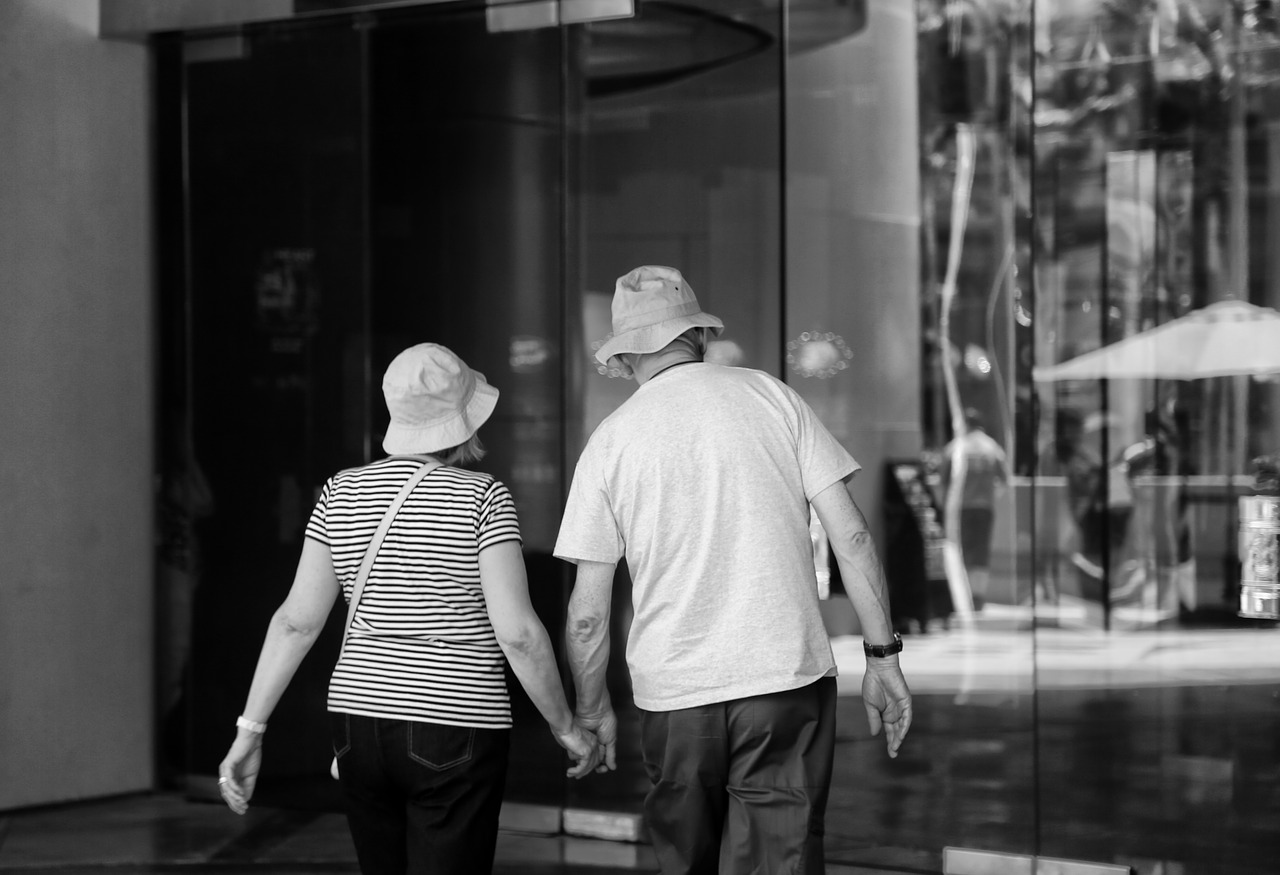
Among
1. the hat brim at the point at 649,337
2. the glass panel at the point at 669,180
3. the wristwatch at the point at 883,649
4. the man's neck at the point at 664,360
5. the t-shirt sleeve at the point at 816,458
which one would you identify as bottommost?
the wristwatch at the point at 883,649

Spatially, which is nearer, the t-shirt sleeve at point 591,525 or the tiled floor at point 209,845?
the t-shirt sleeve at point 591,525

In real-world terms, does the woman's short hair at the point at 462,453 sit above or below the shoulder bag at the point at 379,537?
above

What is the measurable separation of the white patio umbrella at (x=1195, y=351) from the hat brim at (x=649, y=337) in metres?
3.02

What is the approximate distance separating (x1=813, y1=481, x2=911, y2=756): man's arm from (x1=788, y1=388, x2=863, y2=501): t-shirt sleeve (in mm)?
21

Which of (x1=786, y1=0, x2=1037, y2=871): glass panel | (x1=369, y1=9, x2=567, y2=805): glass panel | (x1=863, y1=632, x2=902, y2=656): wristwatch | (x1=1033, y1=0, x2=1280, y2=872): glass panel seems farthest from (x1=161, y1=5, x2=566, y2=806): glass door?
(x1=863, y1=632, x2=902, y2=656): wristwatch

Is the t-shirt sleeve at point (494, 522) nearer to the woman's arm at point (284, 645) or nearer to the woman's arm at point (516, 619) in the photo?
the woman's arm at point (516, 619)

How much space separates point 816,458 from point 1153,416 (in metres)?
3.15

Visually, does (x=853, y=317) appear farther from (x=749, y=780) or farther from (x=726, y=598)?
(x=749, y=780)

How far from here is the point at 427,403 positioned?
12.3 ft

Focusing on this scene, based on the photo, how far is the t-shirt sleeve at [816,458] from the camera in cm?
370

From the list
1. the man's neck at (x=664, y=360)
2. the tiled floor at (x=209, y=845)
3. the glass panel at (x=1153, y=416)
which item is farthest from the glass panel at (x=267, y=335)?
the man's neck at (x=664, y=360)

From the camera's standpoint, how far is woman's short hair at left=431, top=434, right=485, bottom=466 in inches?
150

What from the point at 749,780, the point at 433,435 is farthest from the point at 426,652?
the point at 749,780

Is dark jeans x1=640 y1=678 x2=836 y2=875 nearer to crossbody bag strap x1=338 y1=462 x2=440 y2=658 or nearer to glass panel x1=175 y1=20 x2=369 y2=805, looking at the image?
crossbody bag strap x1=338 y1=462 x2=440 y2=658
